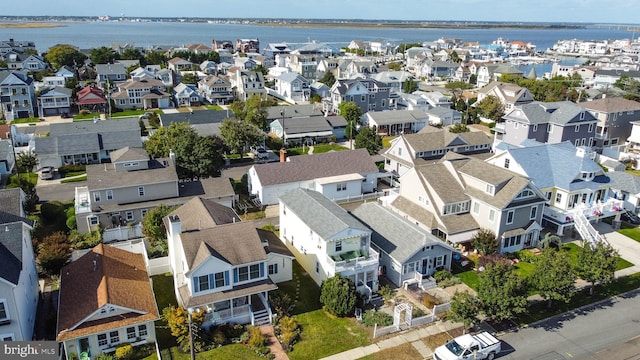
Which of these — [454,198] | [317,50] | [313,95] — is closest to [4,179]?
[454,198]

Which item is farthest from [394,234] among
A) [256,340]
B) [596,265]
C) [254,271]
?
[256,340]

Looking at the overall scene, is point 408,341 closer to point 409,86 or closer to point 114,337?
point 114,337

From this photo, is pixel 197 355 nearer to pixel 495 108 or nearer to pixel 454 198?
pixel 454 198

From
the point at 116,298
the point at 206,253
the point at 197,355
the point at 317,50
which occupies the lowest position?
the point at 197,355

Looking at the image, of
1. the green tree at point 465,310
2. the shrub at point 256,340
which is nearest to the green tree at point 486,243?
the green tree at point 465,310

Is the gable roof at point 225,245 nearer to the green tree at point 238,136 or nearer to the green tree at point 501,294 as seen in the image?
the green tree at point 501,294

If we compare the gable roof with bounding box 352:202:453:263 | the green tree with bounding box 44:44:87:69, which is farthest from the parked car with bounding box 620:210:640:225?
the green tree with bounding box 44:44:87:69
